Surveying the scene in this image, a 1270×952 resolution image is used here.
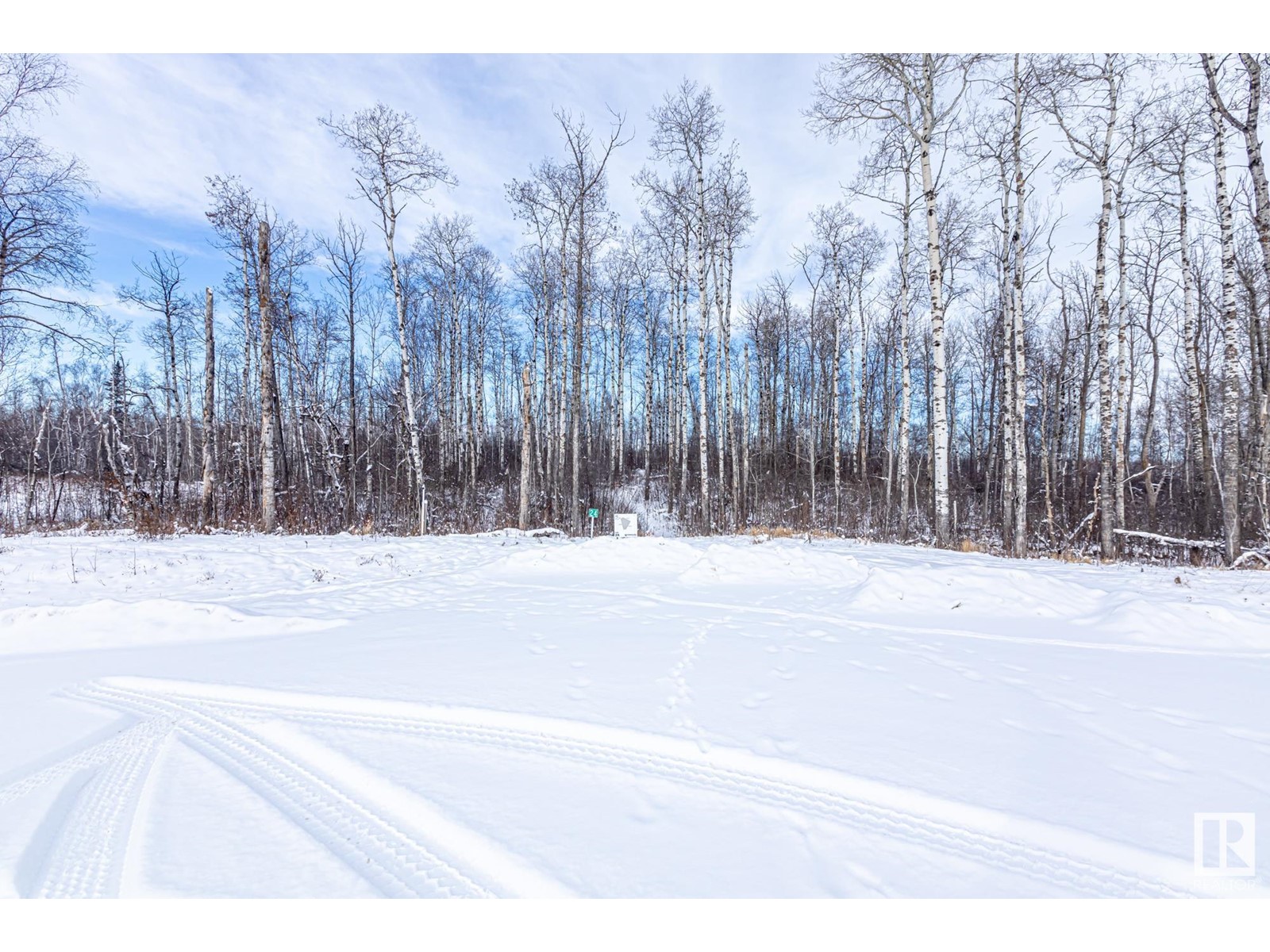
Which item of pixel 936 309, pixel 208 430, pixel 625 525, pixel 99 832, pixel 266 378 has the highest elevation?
pixel 936 309

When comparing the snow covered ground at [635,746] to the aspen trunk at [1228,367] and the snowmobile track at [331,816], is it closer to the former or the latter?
the snowmobile track at [331,816]

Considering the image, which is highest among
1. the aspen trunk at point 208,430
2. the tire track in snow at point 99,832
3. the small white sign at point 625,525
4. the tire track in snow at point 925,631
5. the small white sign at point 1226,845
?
the aspen trunk at point 208,430

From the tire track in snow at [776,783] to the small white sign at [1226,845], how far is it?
0.12m

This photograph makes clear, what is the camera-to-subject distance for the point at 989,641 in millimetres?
3580

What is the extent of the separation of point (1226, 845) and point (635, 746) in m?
2.04

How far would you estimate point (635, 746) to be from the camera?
2105mm

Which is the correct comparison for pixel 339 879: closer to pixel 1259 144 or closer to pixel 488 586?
pixel 488 586

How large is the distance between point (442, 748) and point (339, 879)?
662mm

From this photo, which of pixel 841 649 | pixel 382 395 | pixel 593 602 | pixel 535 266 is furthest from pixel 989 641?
pixel 382 395

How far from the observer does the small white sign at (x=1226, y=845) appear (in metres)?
1.49

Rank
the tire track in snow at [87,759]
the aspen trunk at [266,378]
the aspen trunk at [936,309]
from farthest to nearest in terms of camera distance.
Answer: the aspen trunk at [266,378], the aspen trunk at [936,309], the tire track in snow at [87,759]

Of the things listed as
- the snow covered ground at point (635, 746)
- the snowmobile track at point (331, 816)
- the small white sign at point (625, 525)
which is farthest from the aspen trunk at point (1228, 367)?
the snowmobile track at point (331, 816)

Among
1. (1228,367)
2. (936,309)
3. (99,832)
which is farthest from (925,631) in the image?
(1228,367)

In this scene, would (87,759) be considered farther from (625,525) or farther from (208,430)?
(208,430)
